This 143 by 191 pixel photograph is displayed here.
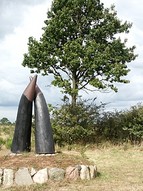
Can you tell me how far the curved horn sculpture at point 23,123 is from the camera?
12094 mm

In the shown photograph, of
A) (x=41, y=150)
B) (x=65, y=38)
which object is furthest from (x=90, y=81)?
(x=41, y=150)

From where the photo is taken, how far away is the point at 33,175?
1004cm

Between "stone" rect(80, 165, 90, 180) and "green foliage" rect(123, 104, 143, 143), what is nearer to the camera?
"stone" rect(80, 165, 90, 180)

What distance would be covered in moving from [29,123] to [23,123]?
0.65 ft

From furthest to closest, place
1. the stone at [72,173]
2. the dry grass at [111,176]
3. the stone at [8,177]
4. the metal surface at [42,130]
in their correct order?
the metal surface at [42,130] < the stone at [72,173] < the stone at [8,177] < the dry grass at [111,176]

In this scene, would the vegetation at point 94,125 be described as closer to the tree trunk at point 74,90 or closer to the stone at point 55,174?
the tree trunk at point 74,90

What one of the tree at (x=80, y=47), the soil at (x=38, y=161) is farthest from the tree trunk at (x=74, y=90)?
the soil at (x=38, y=161)

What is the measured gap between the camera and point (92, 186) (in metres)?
9.61

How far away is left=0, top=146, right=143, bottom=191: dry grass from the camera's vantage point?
9.44 m

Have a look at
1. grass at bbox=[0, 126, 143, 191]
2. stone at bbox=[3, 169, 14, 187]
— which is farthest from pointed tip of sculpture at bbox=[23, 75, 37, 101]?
stone at bbox=[3, 169, 14, 187]

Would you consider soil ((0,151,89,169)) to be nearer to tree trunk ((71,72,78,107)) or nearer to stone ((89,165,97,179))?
stone ((89,165,97,179))

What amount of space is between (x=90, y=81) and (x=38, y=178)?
986cm

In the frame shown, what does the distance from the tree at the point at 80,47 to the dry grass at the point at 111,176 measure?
4.30 m

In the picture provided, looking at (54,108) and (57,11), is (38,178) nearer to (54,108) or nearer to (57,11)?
(54,108)
